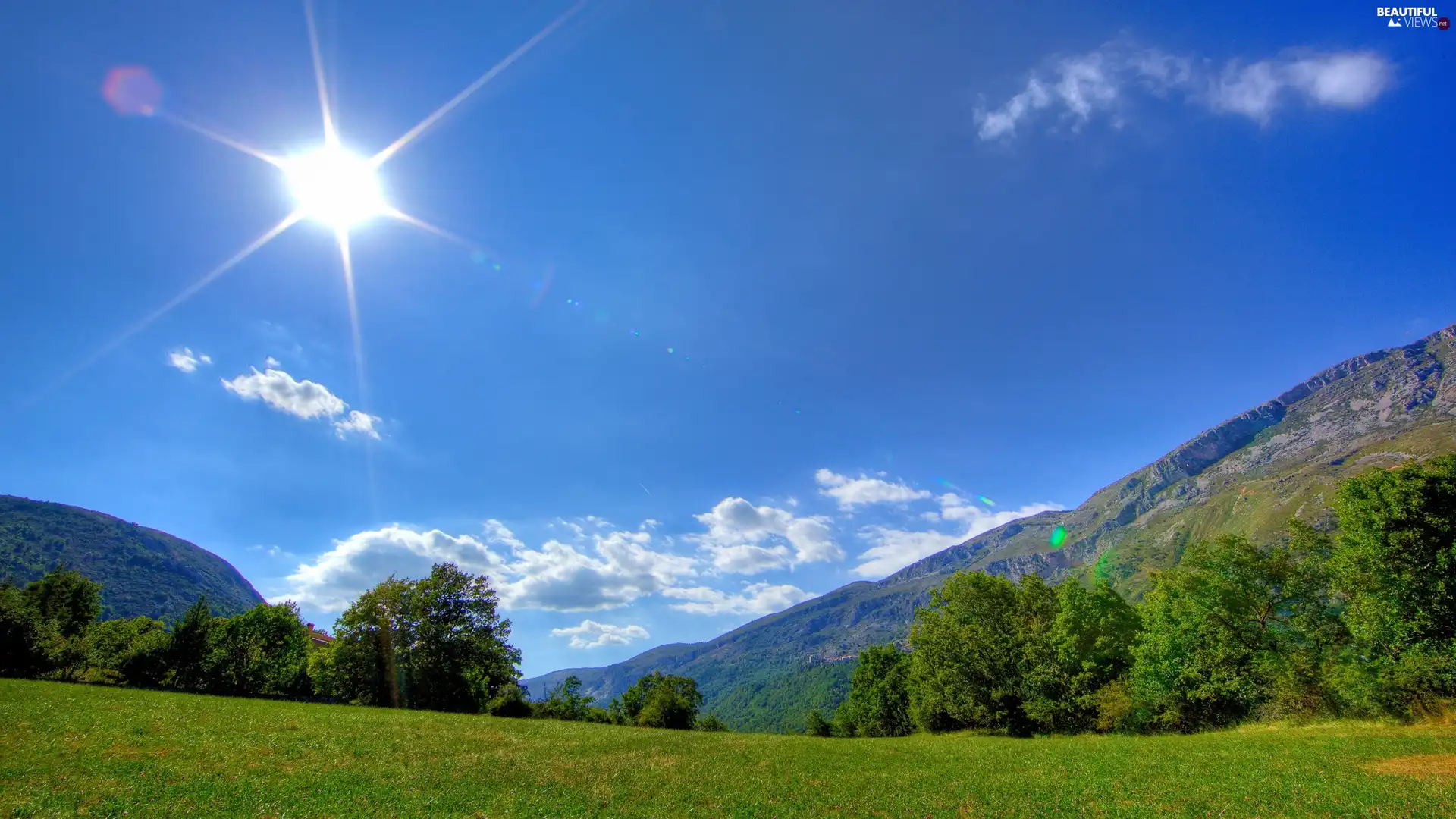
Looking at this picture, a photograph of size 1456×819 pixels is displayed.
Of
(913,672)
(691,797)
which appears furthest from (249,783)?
(913,672)

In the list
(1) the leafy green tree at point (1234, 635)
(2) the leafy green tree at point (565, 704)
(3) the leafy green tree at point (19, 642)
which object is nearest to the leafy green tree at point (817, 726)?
(2) the leafy green tree at point (565, 704)

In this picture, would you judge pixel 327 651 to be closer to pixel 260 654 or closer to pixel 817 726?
pixel 260 654

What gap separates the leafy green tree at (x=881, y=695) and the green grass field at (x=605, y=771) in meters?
68.5

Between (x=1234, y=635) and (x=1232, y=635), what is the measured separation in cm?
13

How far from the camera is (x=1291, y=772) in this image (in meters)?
23.3

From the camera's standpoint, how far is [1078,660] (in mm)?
54094

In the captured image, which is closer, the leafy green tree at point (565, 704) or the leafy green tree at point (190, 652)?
the leafy green tree at point (190, 652)

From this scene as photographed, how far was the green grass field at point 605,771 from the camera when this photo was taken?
1873cm

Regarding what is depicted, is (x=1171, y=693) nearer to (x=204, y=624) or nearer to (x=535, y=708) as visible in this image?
(x=535, y=708)

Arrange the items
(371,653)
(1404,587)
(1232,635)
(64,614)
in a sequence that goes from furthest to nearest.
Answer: (64,614) < (371,653) < (1232,635) < (1404,587)

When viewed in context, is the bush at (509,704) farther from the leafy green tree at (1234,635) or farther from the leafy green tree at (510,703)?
the leafy green tree at (1234,635)

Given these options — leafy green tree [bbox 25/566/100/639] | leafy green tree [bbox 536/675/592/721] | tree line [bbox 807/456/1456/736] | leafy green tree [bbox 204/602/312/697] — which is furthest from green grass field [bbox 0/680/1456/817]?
leafy green tree [bbox 25/566/100/639]

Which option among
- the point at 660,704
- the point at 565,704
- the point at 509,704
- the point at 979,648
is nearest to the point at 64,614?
the point at 509,704

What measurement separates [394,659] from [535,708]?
20.2 metres
